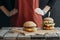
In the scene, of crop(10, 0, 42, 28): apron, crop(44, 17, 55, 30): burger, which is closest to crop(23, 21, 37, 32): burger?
crop(44, 17, 55, 30): burger

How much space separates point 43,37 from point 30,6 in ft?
1.50

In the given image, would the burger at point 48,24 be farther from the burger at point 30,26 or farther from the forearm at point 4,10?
the forearm at point 4,10

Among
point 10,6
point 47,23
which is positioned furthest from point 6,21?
point 47,23

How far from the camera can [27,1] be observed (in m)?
1.20

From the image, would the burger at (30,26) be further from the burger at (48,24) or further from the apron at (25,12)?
the apron at (25,12)

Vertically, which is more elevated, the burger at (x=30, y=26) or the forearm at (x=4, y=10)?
the forearm at (x=4, y=10)

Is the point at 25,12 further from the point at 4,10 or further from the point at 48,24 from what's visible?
the point at 48,24

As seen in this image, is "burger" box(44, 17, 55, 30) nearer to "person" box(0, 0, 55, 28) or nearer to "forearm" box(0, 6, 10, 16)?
"person" box(0, 0, 55, 28)

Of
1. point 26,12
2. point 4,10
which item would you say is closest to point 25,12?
point 26,12

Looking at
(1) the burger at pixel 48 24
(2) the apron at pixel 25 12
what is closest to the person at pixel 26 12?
(2) the apron at pixel 25 12

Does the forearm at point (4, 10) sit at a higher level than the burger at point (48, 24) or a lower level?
higher

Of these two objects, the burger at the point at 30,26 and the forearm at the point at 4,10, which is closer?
the burger at the point at 30,26

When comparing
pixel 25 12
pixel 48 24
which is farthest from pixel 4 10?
pixel 48 24

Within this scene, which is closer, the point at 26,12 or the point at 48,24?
the point at 48,24
